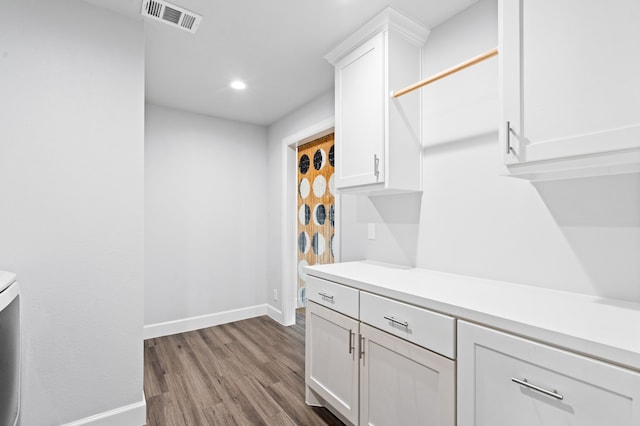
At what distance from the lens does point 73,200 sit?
1.69 meters

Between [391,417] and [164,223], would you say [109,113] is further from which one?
[391,417]

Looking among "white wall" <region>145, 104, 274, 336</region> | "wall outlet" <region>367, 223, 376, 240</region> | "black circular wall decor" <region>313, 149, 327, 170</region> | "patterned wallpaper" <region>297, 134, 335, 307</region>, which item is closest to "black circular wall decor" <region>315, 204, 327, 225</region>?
"patterned wallpaper" <region>297, 134, 335, 307</region>

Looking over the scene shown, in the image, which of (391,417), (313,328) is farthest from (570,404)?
(313,328)

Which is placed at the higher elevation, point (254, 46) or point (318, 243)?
point (254, 46)

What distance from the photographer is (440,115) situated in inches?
75.6

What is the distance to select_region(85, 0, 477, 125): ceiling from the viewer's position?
178 cm

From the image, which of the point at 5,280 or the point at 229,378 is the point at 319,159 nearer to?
the point at 229,378

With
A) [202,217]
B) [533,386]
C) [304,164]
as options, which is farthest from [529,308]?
[202,217]

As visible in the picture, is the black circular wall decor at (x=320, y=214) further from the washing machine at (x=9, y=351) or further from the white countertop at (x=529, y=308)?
the washing machine at (x=9, y=351)

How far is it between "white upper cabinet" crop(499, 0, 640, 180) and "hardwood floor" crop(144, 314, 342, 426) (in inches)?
74.0

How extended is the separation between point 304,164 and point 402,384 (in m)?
2.73

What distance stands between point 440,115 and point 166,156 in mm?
2823

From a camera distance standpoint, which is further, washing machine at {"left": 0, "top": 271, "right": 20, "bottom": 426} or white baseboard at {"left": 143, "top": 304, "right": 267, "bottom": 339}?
white baseboard at {"left": 143, "top": 304, "right": 267, "bottom": 339}

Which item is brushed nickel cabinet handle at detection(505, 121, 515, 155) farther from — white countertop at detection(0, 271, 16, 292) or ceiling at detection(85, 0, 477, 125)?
white countertop at detection(0, 271, 16, 292)
